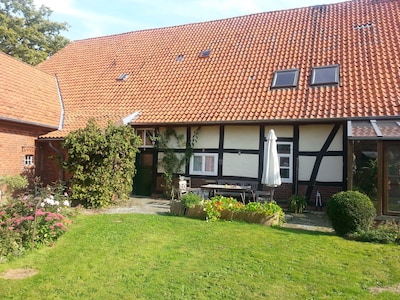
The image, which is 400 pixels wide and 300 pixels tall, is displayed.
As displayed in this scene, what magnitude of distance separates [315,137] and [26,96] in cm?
1115

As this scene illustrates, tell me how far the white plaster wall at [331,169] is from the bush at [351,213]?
11.6 feet

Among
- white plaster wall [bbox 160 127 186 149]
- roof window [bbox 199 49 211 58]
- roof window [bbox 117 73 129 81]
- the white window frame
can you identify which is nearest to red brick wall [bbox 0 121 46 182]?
the white window frame

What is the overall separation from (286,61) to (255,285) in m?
10.6

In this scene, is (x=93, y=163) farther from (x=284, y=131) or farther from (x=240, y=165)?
(x=284, y=131)

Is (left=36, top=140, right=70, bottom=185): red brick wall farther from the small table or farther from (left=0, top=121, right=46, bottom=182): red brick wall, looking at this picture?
the small table

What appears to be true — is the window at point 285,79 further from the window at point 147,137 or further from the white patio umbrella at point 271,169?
the window at point 147,137

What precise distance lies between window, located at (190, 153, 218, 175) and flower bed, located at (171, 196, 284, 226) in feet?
11.4

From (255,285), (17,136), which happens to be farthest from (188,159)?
(255,285)

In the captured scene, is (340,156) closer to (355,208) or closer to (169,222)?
(355,208)

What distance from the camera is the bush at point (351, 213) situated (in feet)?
23.7

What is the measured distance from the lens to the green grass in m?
4.57

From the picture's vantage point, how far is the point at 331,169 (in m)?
11.0

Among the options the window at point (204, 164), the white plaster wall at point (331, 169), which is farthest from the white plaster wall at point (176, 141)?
the white plaster wall at point (331, 169)

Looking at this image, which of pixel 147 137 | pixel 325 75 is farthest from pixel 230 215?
pixel 325 75
